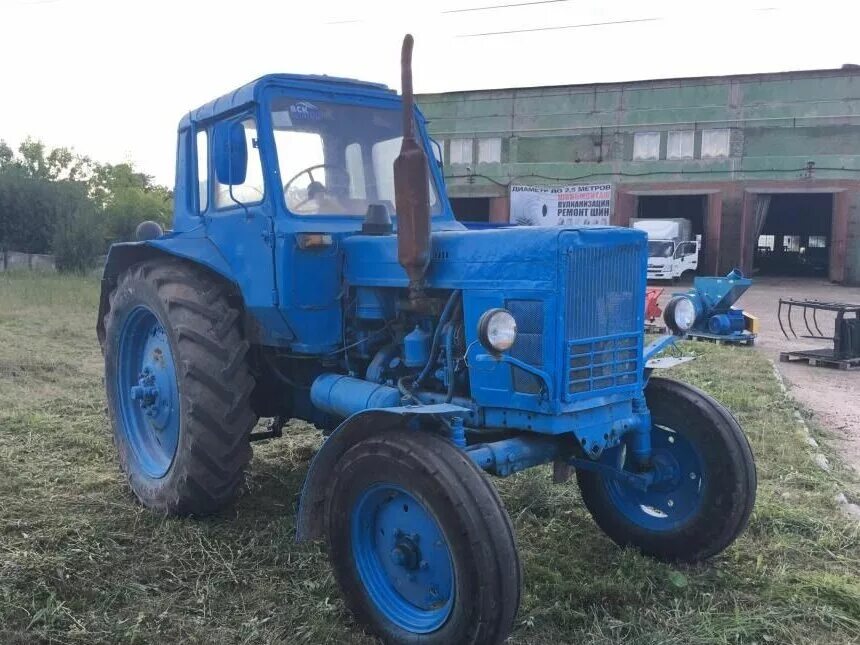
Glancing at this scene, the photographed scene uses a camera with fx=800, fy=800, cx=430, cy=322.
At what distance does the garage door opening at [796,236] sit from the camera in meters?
36.4

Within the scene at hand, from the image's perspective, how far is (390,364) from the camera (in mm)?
4316

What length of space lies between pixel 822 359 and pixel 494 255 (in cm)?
951

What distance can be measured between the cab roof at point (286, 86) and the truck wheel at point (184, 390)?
3.23ft

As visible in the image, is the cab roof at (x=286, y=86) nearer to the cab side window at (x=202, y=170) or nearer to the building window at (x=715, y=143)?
the cab side window at (x=202, y=170)

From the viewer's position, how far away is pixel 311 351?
14.8 ft

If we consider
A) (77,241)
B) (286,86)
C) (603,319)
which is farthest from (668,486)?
(77,241)

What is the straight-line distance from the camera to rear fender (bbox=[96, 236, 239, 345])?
4.77 meters

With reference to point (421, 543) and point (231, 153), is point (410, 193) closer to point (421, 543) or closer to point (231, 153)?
point (231, 153)

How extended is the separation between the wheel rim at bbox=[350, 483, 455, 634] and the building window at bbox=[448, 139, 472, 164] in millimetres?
30739

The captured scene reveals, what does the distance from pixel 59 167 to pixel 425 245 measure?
5395cm

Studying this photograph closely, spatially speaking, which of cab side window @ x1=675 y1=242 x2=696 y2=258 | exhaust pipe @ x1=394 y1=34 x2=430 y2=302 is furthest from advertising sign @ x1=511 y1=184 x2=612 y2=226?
exhaust pipe @ x1=394 y1=34 x2=430 y2=302

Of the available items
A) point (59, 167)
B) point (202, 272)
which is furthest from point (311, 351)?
point (59, 167)

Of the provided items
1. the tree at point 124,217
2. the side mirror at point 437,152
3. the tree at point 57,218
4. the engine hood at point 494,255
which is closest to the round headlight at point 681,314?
the engine hood at point 494,255

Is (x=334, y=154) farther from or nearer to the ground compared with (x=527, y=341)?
farther from the ground
